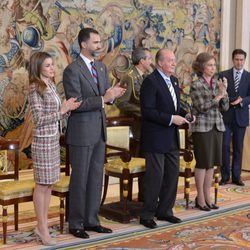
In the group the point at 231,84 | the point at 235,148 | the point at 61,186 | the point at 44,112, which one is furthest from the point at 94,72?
the point at 235,148

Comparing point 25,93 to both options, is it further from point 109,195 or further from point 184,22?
point 184,22

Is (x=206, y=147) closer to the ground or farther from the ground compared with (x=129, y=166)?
farther from the ground

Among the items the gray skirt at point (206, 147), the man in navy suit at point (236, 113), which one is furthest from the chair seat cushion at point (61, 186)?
the man in navy suit at point (236, 113)

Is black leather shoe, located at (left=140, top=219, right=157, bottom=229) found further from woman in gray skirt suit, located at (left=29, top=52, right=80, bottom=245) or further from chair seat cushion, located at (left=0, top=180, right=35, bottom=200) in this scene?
chair seat cushion, located at (left=0, top=180, right=35, bottom=200)

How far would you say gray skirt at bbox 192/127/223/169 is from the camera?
6520mm

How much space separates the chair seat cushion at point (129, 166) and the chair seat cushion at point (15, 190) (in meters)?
1.19

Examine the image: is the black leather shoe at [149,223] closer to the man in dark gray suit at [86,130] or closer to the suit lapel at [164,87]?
the man in dark gray suit at [86,130]

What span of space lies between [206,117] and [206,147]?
0.35 meters

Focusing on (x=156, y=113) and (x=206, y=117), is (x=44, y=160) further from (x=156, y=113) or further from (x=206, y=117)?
(x=206, y=117)

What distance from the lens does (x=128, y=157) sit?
619 cm

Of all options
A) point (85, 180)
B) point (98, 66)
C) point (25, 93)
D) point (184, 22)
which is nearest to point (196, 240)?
point (85, 180)

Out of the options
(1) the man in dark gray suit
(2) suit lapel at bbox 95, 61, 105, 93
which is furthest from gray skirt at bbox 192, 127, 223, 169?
(2) suit lapel at bbox 95, 61, 105, 93

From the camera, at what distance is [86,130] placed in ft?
17.7

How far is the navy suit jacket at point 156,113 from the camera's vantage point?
5.84 m
